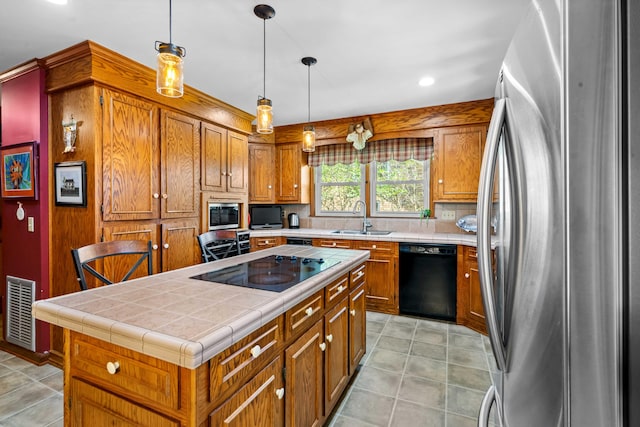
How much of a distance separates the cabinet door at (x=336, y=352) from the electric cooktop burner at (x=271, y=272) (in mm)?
271

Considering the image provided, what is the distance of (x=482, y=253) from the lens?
794 mm

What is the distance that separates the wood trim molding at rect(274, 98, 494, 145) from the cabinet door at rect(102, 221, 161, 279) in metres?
2.36

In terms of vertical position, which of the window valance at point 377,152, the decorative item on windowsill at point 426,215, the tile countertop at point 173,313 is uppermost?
the window valance at point 377,152

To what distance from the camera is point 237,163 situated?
3.91 meters

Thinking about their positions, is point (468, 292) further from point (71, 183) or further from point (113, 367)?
point (71, 183)

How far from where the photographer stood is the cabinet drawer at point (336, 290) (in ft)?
5.46

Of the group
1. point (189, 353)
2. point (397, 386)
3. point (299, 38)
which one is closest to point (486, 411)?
point (189, 353)

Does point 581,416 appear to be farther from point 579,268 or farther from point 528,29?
point 528,29

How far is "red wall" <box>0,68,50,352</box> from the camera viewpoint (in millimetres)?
2523

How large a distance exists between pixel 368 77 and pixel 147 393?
283 centimetres

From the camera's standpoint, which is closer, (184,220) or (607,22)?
(607,22)

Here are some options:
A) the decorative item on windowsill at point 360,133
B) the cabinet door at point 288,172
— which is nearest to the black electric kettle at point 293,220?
the cabinet door at point 288,172

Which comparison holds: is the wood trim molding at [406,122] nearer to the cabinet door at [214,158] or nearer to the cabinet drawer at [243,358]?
the cabinet door at [214,158]

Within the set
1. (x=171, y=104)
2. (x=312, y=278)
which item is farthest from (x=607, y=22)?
(x=171, y=104)
